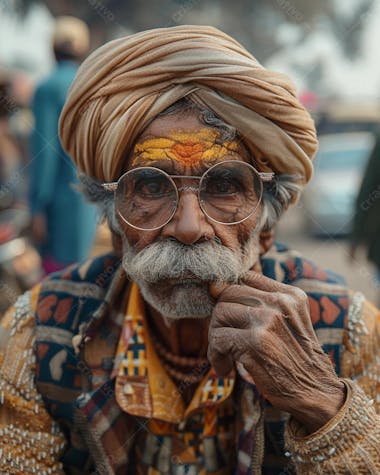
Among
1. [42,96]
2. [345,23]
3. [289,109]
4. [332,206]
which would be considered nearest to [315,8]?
[345,23]

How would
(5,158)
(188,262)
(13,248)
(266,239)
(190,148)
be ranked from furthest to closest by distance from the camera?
(5,158)
(13,248)
(266,239)
(190,148)
(188,262)

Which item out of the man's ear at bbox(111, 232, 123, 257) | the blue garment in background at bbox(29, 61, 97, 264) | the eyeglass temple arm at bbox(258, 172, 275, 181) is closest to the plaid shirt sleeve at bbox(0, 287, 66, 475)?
the man's ear at bbox(111, 232, 123, 257)

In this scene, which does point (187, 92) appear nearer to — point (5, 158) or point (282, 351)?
point (282, 351)

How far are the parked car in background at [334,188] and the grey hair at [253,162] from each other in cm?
902

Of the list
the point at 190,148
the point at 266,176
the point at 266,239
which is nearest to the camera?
the point at 190,148

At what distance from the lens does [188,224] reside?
2047 mm

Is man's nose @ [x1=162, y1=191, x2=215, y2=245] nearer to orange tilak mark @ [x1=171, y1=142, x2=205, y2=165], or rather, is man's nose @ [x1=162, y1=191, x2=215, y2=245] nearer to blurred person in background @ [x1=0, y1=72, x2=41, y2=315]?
orange tilak mark @ [x1=171, y1=142, x2=205, y2=165]

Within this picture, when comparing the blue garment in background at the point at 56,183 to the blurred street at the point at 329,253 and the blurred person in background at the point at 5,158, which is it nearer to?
the blurred person in background at the point at 5,158

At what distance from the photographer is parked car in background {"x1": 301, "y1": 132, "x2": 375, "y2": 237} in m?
12.2

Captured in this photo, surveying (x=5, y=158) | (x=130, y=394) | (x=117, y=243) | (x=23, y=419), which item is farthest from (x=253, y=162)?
(x=5, y=158)

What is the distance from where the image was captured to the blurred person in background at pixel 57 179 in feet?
17.3

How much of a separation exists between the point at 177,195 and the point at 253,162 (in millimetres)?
352

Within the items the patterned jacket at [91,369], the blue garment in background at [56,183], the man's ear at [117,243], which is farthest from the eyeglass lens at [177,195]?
the blue garment in background at [56,183]

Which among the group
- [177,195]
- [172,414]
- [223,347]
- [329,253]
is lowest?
[329,253]
